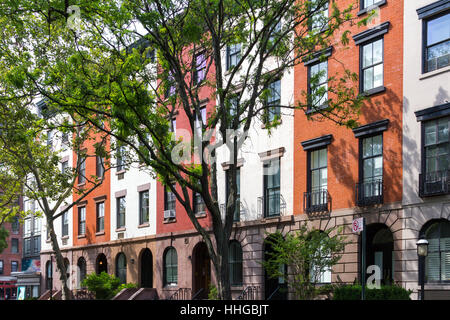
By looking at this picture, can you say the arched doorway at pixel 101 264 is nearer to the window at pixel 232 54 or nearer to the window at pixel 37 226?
the window at pixel 37 226

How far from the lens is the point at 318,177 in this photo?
25.5 metres

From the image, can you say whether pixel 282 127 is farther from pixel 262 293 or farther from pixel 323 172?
pixel 262 293

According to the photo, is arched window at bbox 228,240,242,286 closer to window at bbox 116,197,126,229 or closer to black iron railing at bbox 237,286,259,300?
black iron railing at bbox 237,286,259,300

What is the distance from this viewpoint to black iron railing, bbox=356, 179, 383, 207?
882 inches

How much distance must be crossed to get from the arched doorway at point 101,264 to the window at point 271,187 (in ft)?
62.8

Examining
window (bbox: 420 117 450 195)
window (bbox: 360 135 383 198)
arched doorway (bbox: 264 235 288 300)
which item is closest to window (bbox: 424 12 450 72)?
window (bbox: 420 117 450 195)

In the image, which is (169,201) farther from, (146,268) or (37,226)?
(37,226)

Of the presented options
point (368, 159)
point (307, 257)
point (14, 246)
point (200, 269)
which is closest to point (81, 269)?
point (200, 269)

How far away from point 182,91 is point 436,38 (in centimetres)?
921

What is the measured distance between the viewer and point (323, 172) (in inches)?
998

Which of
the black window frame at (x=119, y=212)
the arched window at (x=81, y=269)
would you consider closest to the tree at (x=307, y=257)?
the black window frame at (x=119, y=212)

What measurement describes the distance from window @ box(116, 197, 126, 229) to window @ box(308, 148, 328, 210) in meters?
18.6
